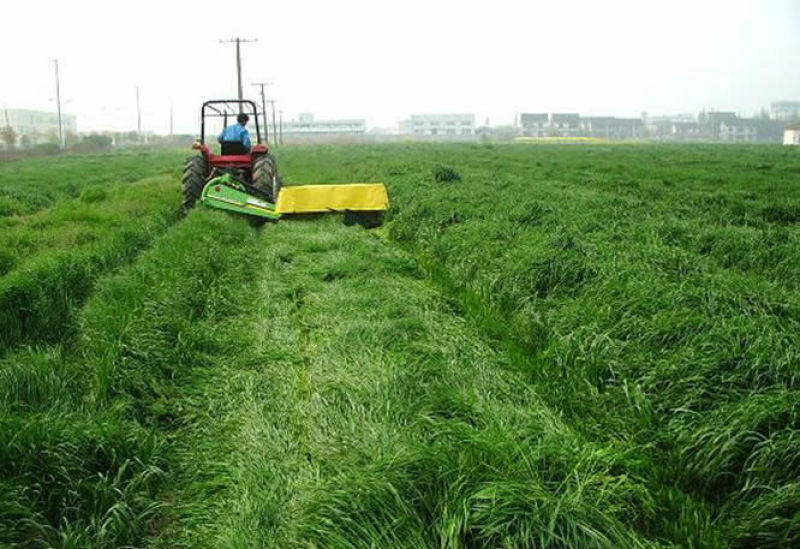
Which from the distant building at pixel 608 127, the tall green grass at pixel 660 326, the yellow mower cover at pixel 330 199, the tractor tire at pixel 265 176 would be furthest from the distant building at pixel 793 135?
the tractor tire at pixel 265 176

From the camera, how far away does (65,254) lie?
6.68 meters

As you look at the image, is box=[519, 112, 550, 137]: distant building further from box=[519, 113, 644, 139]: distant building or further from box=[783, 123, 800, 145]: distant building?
box=[783, 123, 800, 145]: distant building

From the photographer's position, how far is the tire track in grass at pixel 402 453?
2.46 metres

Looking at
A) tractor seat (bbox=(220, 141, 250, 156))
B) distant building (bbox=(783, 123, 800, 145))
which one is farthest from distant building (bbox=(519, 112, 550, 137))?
Result: tractor seat (bbox=(220, 141, 250, 156))

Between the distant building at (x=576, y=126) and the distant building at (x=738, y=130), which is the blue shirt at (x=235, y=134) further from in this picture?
the distant building at (x=738, y=130)

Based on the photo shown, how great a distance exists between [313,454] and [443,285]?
3741 millimetres

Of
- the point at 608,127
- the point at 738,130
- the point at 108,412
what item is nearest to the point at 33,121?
the point at 608,127

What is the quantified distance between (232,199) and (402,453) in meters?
7.93

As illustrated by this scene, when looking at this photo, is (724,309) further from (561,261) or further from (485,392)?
(485,392)

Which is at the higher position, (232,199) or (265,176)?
(265,176)

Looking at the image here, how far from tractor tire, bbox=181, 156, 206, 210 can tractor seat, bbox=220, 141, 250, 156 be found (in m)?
0.46

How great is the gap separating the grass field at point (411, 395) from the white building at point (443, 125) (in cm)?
13616

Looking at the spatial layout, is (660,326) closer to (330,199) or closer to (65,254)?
(65,254)

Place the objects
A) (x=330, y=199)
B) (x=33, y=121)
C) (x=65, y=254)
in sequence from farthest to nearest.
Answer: (x=33, y=121)
(x=330, y=199)
(x=65, y=254)
